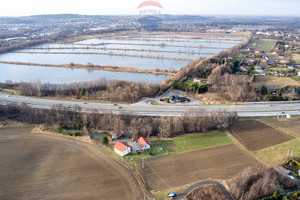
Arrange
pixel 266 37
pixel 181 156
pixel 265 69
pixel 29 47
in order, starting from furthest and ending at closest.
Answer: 1. pixel 266 37
2. pixel 29 47
3. pixel 265 69
4. pixel 181 156

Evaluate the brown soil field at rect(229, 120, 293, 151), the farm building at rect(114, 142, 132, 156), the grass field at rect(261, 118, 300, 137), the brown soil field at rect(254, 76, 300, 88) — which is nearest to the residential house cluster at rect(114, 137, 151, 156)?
the farm building at rect(114, 142, 132, 156)

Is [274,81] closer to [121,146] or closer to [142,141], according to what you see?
[142,141]

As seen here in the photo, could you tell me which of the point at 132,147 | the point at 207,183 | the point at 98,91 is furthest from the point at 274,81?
the point at 132,147

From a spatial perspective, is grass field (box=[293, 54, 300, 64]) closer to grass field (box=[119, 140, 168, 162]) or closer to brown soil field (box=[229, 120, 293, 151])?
brown soil field (box=[229, 120, 293, 151])

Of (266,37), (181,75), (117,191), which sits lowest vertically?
(117,191)

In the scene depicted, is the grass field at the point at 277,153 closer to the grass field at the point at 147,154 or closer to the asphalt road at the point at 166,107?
the asphalt road at the point at 166,107

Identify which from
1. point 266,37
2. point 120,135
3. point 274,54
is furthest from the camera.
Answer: point 266,37

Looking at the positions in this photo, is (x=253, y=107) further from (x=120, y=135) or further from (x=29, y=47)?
(x=29, y=47)

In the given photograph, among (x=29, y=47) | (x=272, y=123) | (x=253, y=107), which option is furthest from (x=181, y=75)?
(x=29, y=47)
